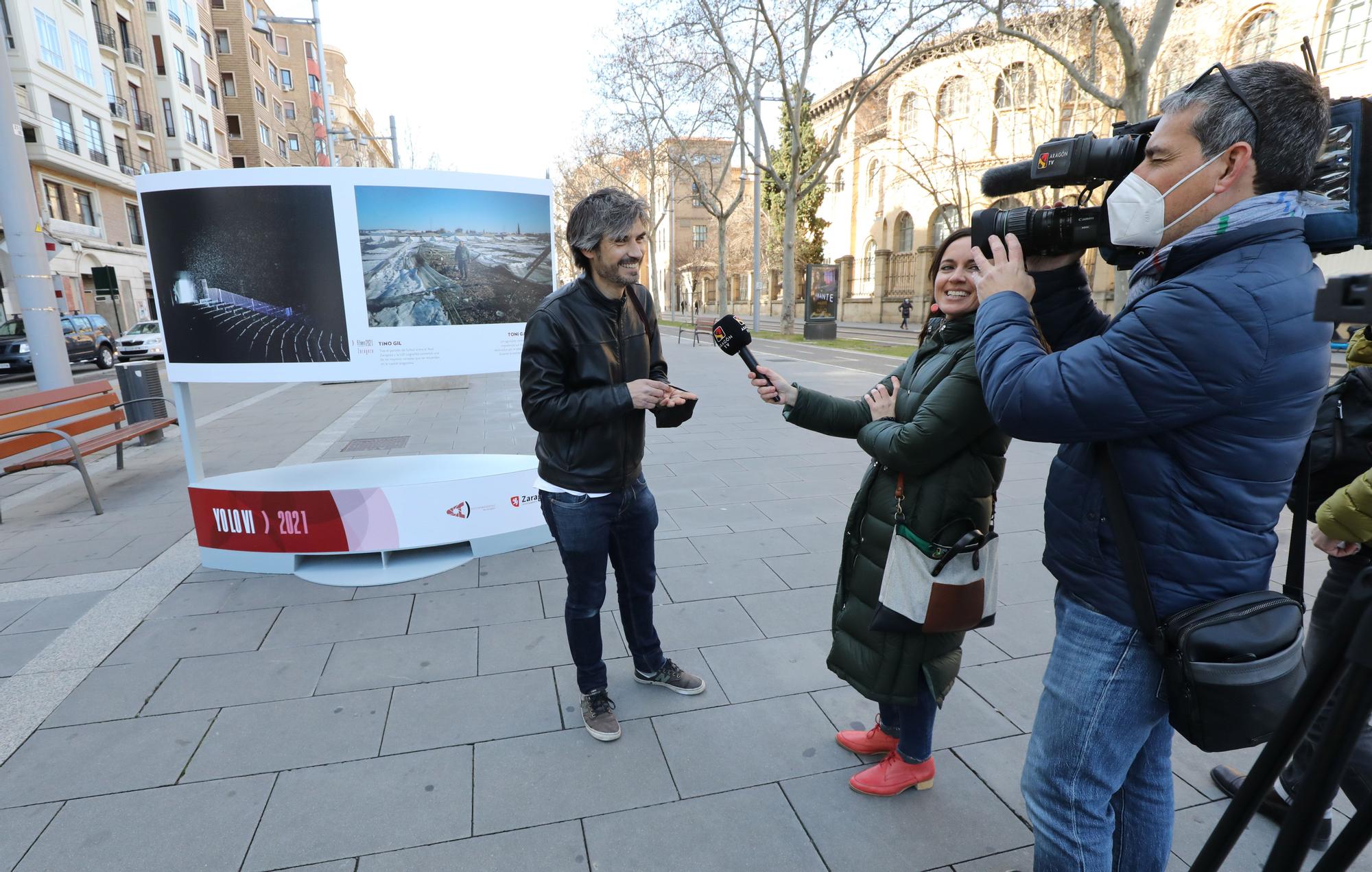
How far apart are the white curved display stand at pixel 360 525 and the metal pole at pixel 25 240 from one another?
4.27 metres

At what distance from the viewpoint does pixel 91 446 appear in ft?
19.1

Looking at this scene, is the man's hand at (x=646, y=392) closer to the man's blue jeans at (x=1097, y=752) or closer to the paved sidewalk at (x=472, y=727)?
the paved sidewalk at (x=472, y=727)

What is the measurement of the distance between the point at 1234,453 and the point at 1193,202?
18.6 inches

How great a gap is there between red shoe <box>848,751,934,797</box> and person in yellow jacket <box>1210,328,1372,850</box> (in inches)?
32.7

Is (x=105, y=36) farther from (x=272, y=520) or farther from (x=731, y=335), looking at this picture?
(x=731, y=335)

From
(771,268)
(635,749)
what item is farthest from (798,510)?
(771,268)

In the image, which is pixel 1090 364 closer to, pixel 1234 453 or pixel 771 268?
pixel 1234 453

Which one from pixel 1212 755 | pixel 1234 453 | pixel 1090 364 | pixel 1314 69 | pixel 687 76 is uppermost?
pixel 687 76

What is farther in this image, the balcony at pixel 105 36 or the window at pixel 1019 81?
the balcony at pixel 105 36

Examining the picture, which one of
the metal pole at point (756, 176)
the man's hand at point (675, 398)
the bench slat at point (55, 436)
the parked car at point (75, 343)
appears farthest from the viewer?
the metal pole at point (756, 176)

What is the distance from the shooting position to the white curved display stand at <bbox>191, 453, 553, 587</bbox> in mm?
4082

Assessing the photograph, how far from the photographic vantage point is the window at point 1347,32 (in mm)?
21688

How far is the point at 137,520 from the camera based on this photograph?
5273 mm

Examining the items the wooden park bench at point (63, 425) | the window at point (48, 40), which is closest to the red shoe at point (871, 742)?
the wooden park bench at point (63, 425)
